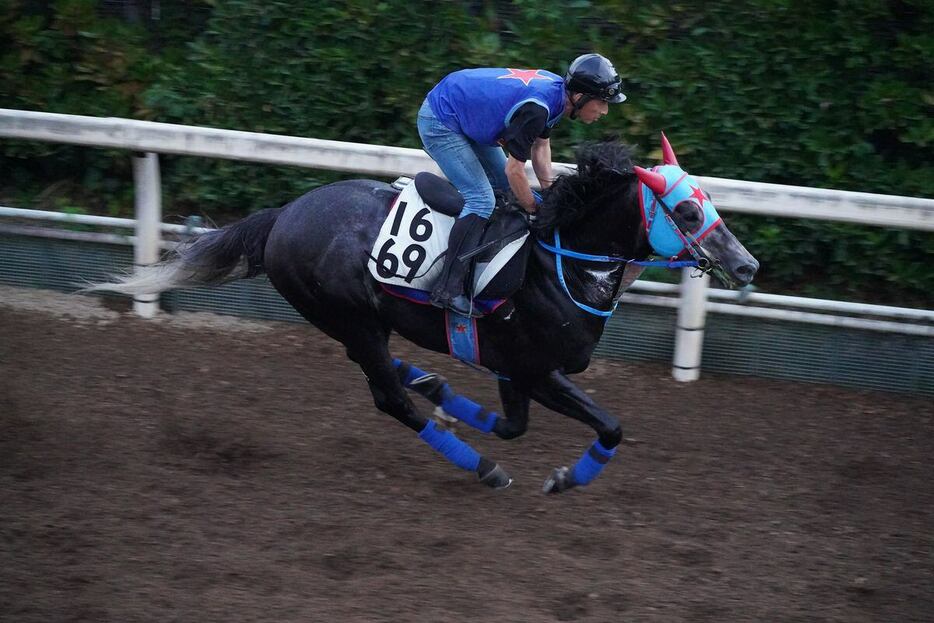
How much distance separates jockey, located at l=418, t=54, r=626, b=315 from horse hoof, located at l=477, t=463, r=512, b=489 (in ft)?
2.74

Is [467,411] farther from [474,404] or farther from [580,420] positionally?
[580,420]

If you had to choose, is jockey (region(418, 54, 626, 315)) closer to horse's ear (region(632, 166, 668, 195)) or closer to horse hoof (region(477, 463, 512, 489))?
horse's ear (region(632, 166, 668, 195))

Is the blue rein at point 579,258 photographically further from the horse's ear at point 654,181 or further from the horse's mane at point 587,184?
the horse's ear at point 654,181

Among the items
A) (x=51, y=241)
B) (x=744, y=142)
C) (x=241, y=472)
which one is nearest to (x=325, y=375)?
(x=241, y=472)

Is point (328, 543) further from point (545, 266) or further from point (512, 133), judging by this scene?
point (512, 133)

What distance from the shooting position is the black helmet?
15.2 feet

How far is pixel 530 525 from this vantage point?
4.89 m

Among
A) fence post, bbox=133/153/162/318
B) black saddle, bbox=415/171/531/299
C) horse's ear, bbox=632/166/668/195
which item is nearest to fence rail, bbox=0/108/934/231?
fence post, bbox=133/153/162/318

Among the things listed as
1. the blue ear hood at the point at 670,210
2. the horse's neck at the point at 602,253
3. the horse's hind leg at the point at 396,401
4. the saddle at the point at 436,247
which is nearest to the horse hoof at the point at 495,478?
the horse's hind leg at the point at 396,401

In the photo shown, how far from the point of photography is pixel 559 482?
5.11 m

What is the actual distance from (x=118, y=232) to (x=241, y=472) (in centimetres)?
296

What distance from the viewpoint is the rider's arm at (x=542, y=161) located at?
5.35m

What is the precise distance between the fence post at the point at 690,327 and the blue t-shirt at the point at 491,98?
180 centimetres

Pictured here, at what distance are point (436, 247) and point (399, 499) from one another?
4.06ft
